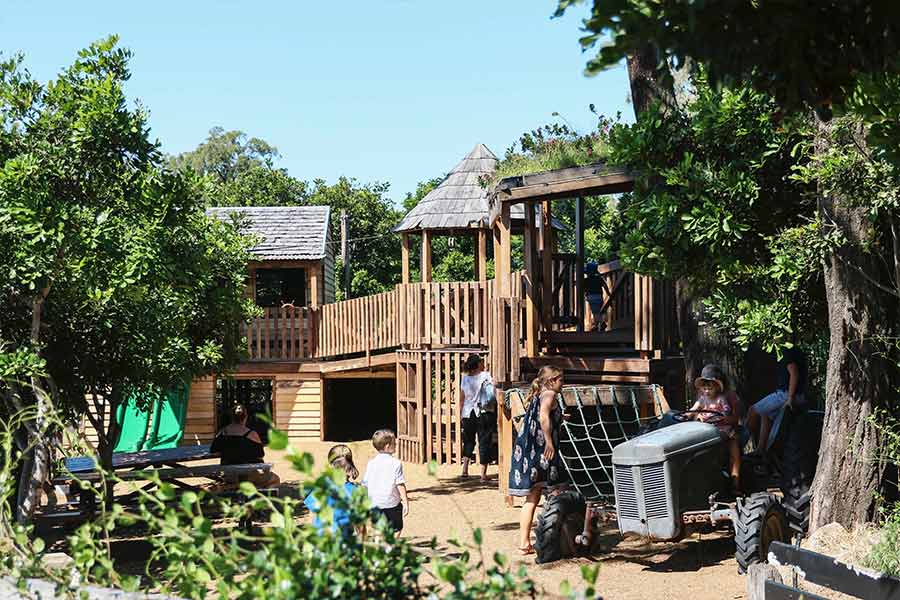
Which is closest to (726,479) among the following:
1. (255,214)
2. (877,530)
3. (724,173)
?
(877,530)

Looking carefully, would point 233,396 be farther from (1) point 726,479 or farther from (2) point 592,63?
(2) point 592,63

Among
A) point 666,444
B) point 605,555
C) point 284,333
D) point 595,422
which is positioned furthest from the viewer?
point 284,333

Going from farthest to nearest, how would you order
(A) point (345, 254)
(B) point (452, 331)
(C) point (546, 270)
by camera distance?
(A) point (345, 254) → (B) point (452, 331) → (C) point (546, 270)

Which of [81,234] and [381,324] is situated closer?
[81,234]

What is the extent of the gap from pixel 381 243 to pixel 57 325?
26.3 meters

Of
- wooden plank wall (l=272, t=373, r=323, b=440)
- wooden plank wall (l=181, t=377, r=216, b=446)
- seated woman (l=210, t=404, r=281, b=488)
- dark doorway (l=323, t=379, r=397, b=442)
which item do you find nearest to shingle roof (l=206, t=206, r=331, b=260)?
wooden plank wall (l=272, t=373, r=323, b=440)

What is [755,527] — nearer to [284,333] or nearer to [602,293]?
[602,293]

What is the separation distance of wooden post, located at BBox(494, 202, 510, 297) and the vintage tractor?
167 inches

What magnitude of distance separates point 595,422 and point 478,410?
3810mm

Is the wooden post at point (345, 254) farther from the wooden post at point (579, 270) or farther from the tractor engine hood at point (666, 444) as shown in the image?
the tractor engine hood at point (666, 444)

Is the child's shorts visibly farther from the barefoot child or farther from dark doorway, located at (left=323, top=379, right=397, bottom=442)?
dark doorway, located at (left=323, top=379, right=397, bottom=442)

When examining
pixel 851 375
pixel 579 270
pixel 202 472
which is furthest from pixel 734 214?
pixel 579 270

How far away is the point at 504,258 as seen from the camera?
47.3 ft

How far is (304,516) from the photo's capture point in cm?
1267
